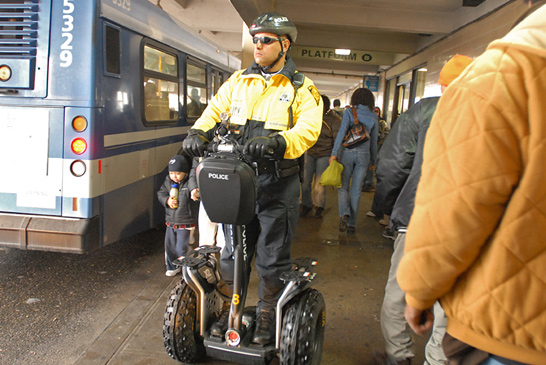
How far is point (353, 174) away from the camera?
662 cm

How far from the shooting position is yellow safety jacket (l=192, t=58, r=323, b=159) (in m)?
2.71

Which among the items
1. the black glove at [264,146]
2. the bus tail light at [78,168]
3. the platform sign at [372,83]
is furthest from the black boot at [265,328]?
the platform sign at [372,83]

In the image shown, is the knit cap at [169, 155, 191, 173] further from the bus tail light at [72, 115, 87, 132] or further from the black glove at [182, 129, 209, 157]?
the black glove at [182, 129, 209, 157]

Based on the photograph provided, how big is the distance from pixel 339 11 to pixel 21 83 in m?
8.89

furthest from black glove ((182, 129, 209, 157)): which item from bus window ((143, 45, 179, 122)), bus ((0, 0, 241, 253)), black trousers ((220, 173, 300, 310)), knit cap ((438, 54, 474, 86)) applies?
bus window ((143, 45, 179, 122))

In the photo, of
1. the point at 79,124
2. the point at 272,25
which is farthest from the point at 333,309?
the point at 79,124

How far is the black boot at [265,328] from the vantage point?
2.61m

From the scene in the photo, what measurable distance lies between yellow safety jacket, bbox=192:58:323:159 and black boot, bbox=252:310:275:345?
1106 millimetres

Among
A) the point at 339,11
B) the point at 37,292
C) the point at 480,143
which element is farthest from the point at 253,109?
the point at 339,11

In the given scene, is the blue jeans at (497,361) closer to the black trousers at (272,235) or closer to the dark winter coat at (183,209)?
the black trousers at (272,235)

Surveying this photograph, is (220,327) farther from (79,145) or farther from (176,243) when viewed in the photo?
(79,145)

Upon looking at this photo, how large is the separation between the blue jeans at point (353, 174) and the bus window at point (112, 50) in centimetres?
355

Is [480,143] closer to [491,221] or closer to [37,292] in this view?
[491,221]

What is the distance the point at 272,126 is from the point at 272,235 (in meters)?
0.71
